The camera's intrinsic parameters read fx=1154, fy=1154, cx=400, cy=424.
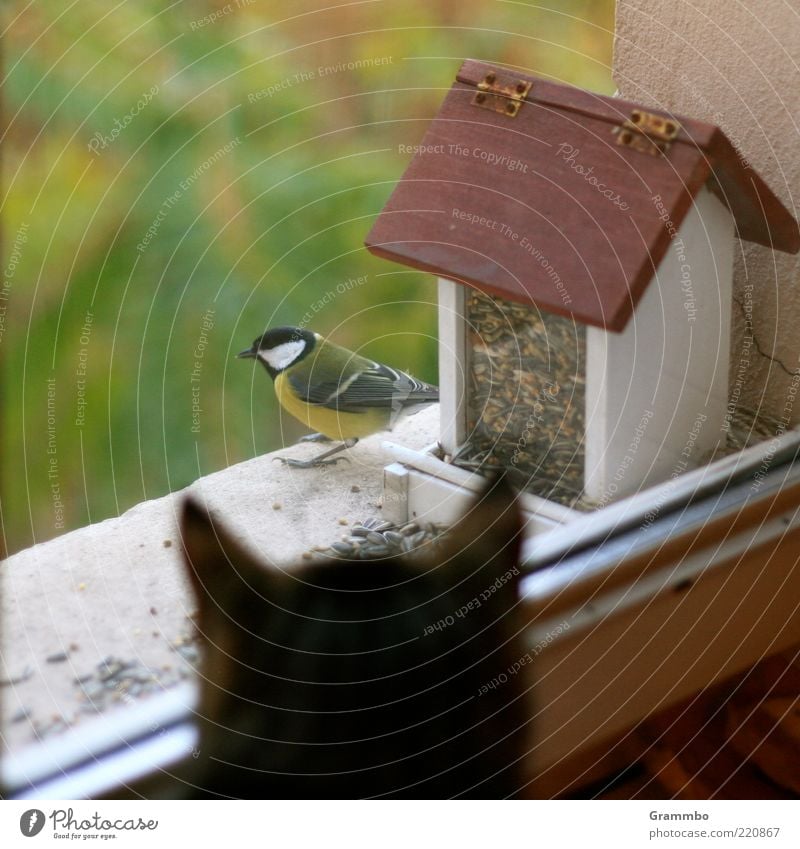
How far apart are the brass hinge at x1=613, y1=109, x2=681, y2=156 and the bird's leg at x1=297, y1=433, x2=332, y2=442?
11.7 inches

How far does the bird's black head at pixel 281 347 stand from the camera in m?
0.80

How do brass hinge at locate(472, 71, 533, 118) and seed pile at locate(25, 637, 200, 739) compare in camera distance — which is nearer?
seed pile at locate(25, 637, 200, 739)

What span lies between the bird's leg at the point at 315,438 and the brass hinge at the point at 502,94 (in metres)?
0.26

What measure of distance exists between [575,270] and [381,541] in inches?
9.1

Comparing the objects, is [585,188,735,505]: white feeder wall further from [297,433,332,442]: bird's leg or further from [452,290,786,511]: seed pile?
[297,433,332,442]: bird's leg

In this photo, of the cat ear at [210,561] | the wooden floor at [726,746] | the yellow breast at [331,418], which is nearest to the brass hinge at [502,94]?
the yellow breast at [331,418]

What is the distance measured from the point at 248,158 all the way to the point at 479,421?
259 millimetres

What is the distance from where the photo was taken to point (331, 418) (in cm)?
85

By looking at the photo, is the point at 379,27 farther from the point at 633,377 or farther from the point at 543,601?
the point at 543,601

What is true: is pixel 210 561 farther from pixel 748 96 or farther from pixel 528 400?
pixel 748 96

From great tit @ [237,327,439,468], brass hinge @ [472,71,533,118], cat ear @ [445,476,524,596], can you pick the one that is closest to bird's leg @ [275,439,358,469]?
great tit @ [237,327,439,468]

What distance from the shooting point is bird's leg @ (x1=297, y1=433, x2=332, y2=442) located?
33.9 inches
